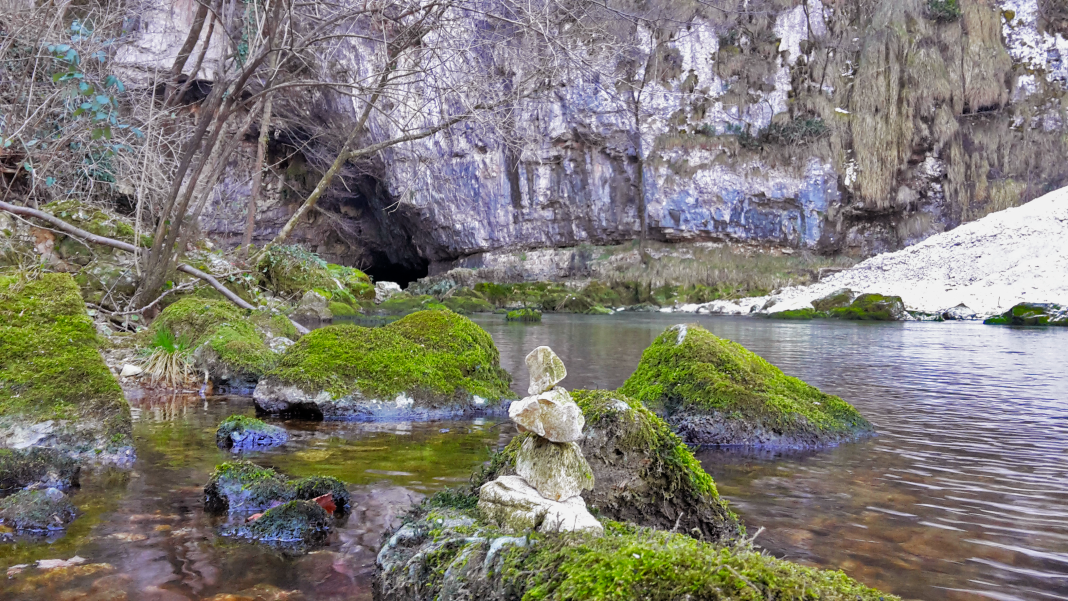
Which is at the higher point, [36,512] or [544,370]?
[544,370]

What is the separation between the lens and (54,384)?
4316 millimetres

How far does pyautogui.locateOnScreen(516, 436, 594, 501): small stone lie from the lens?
2.44m

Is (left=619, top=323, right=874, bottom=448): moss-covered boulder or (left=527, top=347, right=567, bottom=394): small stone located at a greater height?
(left=527, top=347, right=567, bottom=394): small stone

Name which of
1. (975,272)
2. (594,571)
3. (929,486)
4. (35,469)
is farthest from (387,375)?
(975,272)

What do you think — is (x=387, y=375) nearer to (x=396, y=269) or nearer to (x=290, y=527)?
(x=290, y=527)

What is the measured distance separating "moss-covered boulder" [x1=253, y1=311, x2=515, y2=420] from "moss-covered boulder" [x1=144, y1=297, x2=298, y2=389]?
1.36m

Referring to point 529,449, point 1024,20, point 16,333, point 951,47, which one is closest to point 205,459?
point 16,333

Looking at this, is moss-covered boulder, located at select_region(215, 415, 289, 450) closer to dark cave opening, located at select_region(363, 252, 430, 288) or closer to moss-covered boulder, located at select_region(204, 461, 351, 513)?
moss-covered boulder, located at select_region(204, 461, 351, 513)

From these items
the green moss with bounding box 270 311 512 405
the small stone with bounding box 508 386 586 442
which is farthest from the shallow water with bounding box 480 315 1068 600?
the green moss with bounding box 270 311 512 405

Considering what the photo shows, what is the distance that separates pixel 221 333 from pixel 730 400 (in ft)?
20.9

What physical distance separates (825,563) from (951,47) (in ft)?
136

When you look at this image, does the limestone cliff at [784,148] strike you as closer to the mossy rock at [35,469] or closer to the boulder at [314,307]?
the boulder at [314,307]

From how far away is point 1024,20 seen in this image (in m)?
34.5

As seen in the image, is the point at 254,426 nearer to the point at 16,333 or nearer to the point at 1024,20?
the point at 16,333
